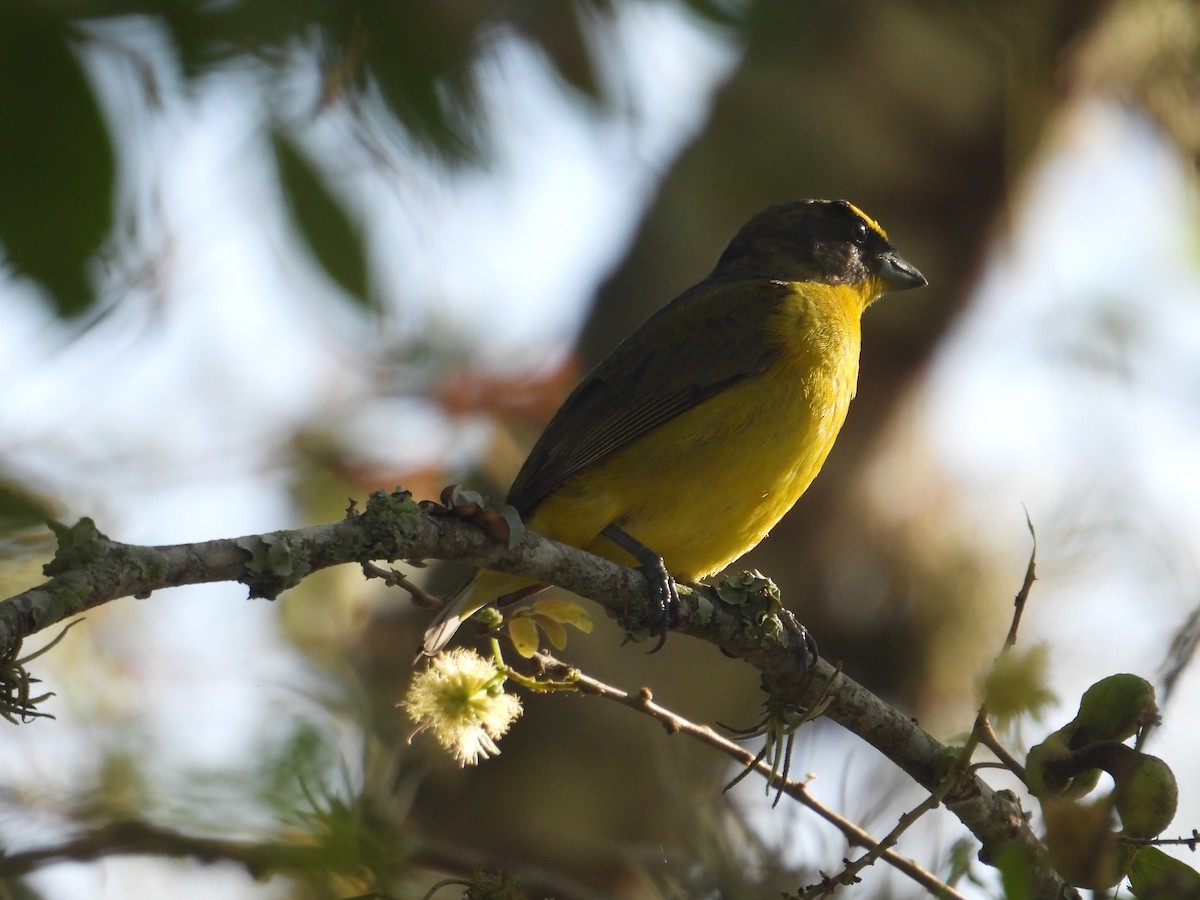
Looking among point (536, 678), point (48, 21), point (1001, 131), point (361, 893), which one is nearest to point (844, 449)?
point (1001, 131)

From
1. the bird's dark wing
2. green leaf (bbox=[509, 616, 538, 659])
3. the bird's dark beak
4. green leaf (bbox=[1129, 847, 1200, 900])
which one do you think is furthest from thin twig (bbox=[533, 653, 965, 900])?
the bird's dark beak

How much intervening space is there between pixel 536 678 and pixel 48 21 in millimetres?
1743

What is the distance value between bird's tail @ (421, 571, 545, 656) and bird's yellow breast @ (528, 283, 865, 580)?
27 cm

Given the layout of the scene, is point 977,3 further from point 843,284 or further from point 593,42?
point 593,42

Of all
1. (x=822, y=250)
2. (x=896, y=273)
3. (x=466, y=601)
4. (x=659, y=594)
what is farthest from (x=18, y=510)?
(x=896, y=273)

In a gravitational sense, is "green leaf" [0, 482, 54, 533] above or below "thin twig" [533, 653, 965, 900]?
below

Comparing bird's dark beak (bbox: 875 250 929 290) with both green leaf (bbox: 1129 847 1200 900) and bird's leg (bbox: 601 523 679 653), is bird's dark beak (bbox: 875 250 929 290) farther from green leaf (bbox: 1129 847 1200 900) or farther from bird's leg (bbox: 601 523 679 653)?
green leaf (bbox: 1129 847 1200 900)

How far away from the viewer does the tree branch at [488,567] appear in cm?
185

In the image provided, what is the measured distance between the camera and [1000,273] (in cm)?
757

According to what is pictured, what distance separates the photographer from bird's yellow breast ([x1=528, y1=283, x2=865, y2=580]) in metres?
4.18

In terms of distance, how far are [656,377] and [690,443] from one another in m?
0.44

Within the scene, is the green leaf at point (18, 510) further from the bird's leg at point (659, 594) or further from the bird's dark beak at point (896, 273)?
the bird's dark beak at point (896, 273)

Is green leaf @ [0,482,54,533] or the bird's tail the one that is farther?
the bird's tail

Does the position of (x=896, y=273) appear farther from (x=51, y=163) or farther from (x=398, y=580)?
(x=51, y=163)
